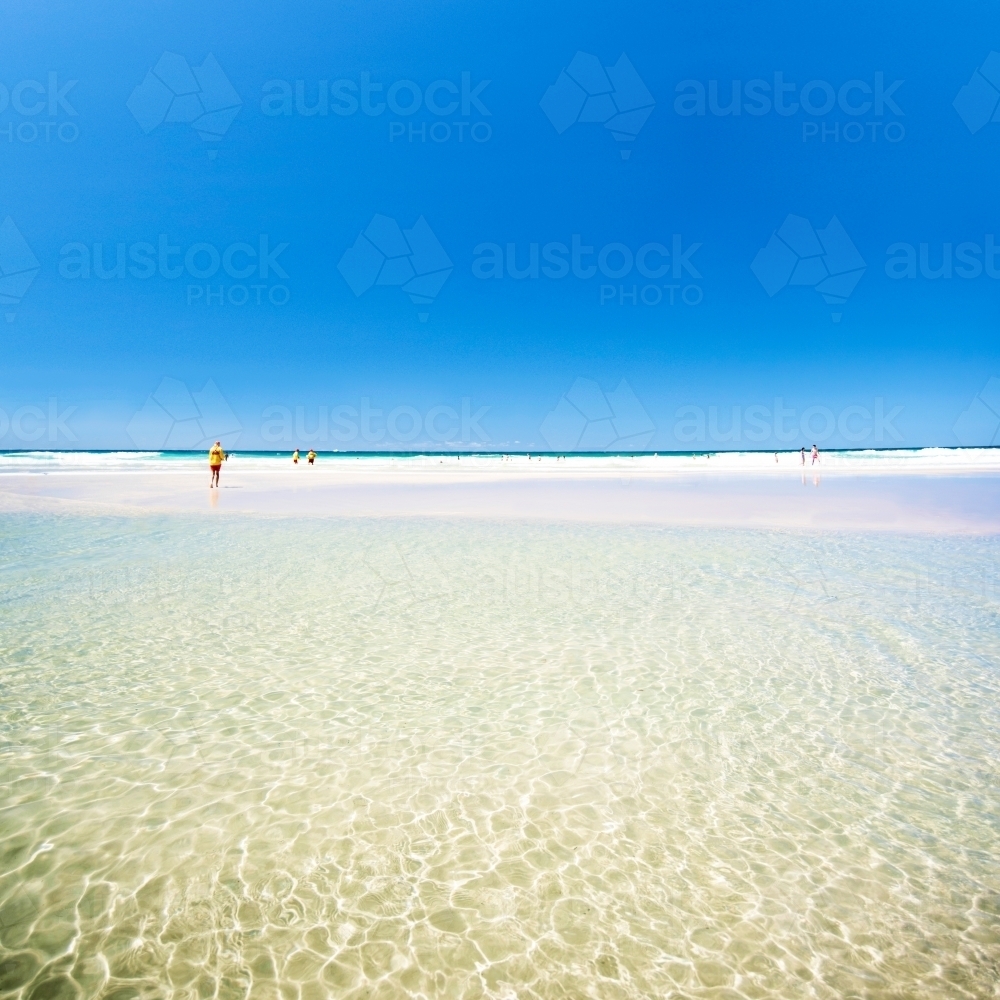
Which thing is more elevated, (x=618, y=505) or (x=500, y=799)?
(x=618, y=505)

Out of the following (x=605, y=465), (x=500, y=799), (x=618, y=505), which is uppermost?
(x=605, y=465)

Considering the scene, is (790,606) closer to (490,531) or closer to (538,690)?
(538,690)

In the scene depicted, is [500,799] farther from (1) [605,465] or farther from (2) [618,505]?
(1) [605,465]

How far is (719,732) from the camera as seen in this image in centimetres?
423

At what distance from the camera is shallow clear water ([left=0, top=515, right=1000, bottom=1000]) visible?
2.44m

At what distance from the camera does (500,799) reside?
3484mm

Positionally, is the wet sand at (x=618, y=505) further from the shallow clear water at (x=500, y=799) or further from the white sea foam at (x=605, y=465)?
the white sea foam at (x=605, y=465)

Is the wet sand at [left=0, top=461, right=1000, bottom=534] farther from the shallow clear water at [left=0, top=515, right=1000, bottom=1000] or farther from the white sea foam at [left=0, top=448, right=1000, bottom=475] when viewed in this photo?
the white sea foam at [left=0, top=448, right=1000, bottom=475]

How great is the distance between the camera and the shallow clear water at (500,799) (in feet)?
8.00

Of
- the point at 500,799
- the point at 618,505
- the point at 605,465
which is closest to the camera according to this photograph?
the point at 500,799

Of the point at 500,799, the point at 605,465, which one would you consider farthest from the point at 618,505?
the point at 605,465

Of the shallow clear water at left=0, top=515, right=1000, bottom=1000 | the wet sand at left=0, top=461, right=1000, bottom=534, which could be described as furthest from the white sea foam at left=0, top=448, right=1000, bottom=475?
the shallow clear water at left=0, top=515, right=1000, bottom=1000

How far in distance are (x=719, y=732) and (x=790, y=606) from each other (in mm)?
3690

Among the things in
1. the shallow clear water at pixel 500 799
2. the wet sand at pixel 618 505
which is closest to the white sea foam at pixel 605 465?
the wet sand at pixel 618 505
